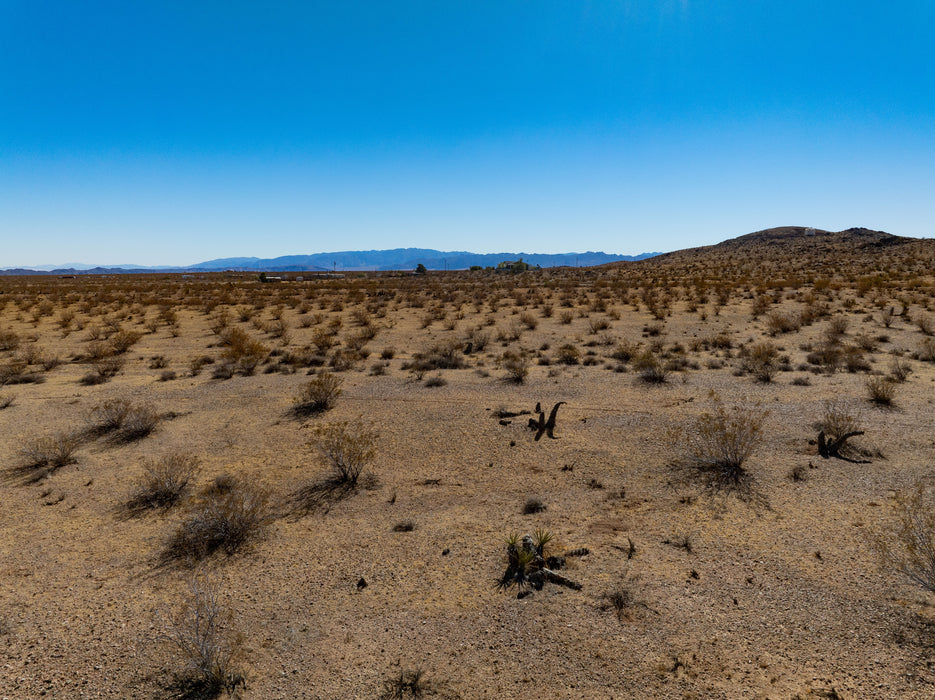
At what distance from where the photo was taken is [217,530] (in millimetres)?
6191

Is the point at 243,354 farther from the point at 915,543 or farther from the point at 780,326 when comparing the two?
the point at 780,326

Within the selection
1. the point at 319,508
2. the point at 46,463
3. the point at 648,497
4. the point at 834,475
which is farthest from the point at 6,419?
the point at 834,475

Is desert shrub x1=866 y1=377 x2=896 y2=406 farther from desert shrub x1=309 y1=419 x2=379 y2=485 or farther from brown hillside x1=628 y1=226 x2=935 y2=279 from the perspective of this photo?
brown hillside x1=628 y1=226 x2=935 y2=279

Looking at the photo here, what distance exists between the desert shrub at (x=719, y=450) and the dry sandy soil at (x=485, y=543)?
0.14 meters

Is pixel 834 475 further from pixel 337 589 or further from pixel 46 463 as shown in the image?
pixel 46 463

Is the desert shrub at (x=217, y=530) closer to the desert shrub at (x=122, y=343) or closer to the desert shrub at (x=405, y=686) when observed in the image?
the desert shrub at (x=405, y=686)

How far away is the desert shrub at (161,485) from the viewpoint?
23.6ft

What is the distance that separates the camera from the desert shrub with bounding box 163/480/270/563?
6012 mm

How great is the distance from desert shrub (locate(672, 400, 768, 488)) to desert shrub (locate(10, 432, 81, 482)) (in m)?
10.7

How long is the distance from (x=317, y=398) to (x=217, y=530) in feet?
16.9

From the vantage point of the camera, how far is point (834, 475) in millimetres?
7363

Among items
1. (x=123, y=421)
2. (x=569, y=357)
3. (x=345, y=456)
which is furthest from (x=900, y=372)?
(x=123, y=421)

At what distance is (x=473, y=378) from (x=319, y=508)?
7.00 meters

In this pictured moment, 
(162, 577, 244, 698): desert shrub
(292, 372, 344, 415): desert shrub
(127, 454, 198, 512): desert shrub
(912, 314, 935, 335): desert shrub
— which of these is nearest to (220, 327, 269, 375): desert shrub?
(292, 372, 344, 415): desert shrub
